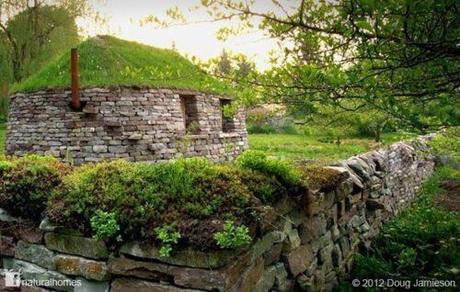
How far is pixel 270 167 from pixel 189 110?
1071cm

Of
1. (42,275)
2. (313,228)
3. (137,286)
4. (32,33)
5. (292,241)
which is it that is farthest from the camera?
(32,33)

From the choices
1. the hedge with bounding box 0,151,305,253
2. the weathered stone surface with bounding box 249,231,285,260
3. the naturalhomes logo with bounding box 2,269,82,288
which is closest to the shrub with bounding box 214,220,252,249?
the hedge with bounding box 0,151,305,253

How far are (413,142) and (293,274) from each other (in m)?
8.43

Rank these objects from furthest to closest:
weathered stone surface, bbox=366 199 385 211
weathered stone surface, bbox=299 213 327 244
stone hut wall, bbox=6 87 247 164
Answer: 1. stone hut wall, bbox=6 87 247 164
2. weathered stone surface, bbox=366 199 385 211
3. weathered stone surface, bbox=299 213 327 244

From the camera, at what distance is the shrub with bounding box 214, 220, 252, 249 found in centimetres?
246

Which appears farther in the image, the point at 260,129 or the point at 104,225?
the point at 260,129

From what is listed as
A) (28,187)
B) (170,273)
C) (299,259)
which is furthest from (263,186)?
(28,187)

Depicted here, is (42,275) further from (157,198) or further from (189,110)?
(189,110)

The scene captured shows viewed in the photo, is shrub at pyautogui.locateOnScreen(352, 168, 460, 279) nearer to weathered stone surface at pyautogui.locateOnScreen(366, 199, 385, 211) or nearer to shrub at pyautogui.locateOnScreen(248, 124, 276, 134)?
weathered stone surface at pyautogui.locateOnScreen(366, 199, 385, 211)

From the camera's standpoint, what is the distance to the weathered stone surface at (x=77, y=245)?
9.37ft

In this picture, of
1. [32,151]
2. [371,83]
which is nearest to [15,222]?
[371,83]

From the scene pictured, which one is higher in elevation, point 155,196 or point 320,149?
point 155,196

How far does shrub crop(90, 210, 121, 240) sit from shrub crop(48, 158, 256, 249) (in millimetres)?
43

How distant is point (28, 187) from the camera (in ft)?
11.1
